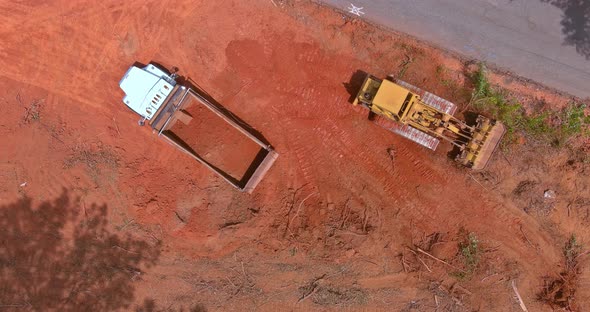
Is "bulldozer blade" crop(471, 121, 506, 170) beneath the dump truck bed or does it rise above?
above

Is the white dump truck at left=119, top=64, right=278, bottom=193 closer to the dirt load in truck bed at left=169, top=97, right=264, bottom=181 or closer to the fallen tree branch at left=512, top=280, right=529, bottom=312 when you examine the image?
the dirt load in truck bed at left=169, top=97, right=264, bottom=181

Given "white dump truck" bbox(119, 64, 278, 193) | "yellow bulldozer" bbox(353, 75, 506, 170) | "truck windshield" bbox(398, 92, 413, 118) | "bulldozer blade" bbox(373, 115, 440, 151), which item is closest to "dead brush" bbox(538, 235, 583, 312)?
"yellow bulldozer" bbox(353, 75, 506, 170)

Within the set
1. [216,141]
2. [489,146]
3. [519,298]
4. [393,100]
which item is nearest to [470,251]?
[519,298]

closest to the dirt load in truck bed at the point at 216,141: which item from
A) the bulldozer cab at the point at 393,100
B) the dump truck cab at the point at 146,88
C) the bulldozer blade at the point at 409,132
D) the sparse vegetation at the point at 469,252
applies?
the dump truck cab at the point at 146,88

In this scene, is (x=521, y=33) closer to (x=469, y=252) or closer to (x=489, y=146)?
(x=489, y=146)

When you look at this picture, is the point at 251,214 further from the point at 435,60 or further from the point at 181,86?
the point at 435,60

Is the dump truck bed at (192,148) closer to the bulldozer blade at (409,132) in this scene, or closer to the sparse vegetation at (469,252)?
the bulldozer blade at (409,132)

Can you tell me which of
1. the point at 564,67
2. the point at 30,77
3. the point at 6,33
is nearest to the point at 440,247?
the point at 564,67

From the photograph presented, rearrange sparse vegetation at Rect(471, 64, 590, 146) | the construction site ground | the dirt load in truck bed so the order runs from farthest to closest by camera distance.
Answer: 1. the dirt load in truck bed
2. the construction site ground
3. sparse vegetation at Rect(471, 64, 590, 146)
